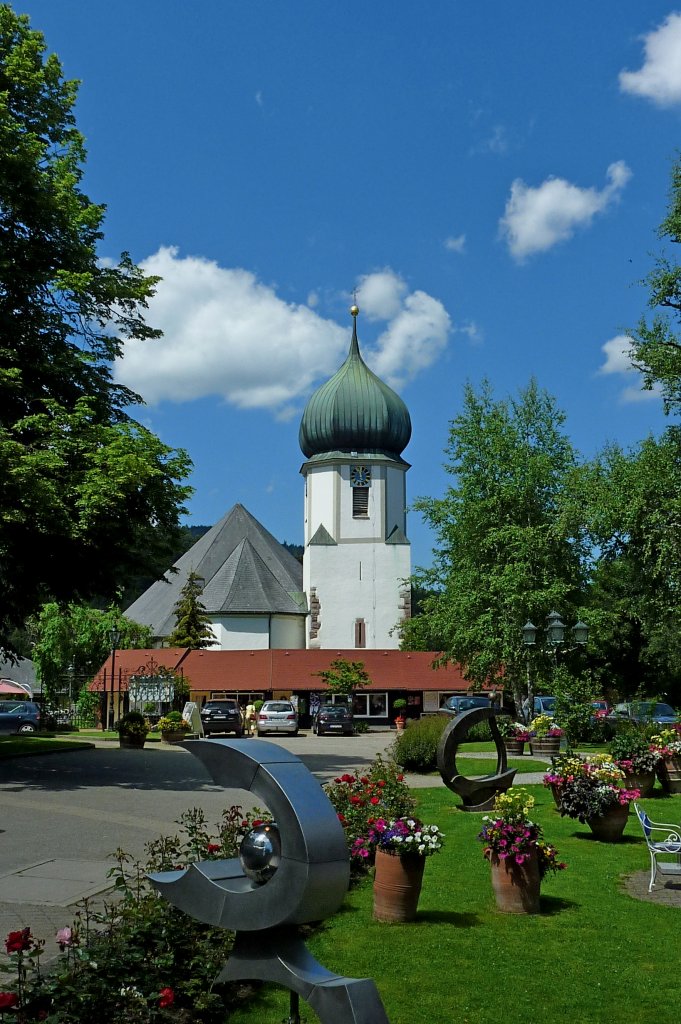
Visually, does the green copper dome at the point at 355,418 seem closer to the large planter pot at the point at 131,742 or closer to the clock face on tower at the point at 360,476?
the clock face on tower at the point at 360,476

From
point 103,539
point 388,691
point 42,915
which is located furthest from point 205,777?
point 388,691

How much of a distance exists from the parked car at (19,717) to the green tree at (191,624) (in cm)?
1541

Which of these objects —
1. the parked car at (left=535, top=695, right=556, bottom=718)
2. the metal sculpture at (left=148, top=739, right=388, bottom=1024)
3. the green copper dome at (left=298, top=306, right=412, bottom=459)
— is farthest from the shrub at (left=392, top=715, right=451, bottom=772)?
the green copper dome at (left=298, top=306, right=412, bottom=459)

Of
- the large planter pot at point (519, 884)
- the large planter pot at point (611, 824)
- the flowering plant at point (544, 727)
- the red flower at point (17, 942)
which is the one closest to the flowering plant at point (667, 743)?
the large planter pot at point (611, 824)

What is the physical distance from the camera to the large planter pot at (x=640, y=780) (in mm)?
16328

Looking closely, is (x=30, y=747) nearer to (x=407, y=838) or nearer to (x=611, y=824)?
(x=611, y=824)

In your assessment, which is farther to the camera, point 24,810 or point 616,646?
point 616,646

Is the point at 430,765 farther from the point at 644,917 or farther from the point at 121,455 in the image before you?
the point at 644,917

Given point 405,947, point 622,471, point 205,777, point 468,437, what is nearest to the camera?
point 405,947

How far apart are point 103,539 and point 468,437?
2210 cm

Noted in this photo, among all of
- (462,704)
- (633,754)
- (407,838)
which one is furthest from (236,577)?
(407,838)

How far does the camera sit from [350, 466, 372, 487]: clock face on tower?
207 feet

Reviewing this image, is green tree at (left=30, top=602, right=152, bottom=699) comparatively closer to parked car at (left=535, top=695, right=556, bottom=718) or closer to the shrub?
parked car at (left=535, top=695, right=556, bottom=718)

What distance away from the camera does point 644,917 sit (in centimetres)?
912
